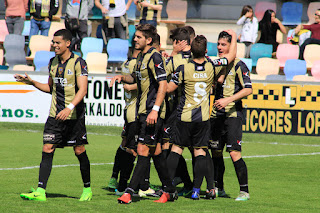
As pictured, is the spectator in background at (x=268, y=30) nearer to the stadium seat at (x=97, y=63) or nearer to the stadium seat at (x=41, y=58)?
the stadium seat at (x=97, y=63)

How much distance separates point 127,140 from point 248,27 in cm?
1183

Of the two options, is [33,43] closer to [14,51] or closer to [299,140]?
[14,51]

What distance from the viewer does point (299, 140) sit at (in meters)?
14.4

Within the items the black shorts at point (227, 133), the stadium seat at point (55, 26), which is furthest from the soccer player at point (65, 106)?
the stadium seat at point (55, 26)

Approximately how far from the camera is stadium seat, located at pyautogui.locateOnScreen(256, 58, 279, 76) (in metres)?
17.2

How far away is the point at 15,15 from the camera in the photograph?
746 inches

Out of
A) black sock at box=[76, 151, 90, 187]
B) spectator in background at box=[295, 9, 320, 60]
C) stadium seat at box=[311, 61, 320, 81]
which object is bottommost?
black sock at box=[76, 151, 90, 187]

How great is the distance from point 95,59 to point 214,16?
5779mm

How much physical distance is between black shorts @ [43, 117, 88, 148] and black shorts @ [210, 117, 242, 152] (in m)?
1.64

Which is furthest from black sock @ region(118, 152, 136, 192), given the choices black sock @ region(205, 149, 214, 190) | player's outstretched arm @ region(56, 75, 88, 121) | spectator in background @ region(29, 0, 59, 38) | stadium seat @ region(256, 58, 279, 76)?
spectator in background @ region(29, 0, 59, 38)

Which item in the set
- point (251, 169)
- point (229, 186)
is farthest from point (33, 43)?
point (229, 186)

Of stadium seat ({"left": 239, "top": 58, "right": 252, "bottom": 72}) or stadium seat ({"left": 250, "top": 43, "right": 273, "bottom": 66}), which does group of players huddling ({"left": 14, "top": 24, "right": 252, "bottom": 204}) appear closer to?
stadium seat ({"left": 239, "top": 58, "right": 252, "bottom": 72})

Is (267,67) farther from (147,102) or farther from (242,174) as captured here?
(147,102)

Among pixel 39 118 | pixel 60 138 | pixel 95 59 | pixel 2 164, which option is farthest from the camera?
pixel 95 59
